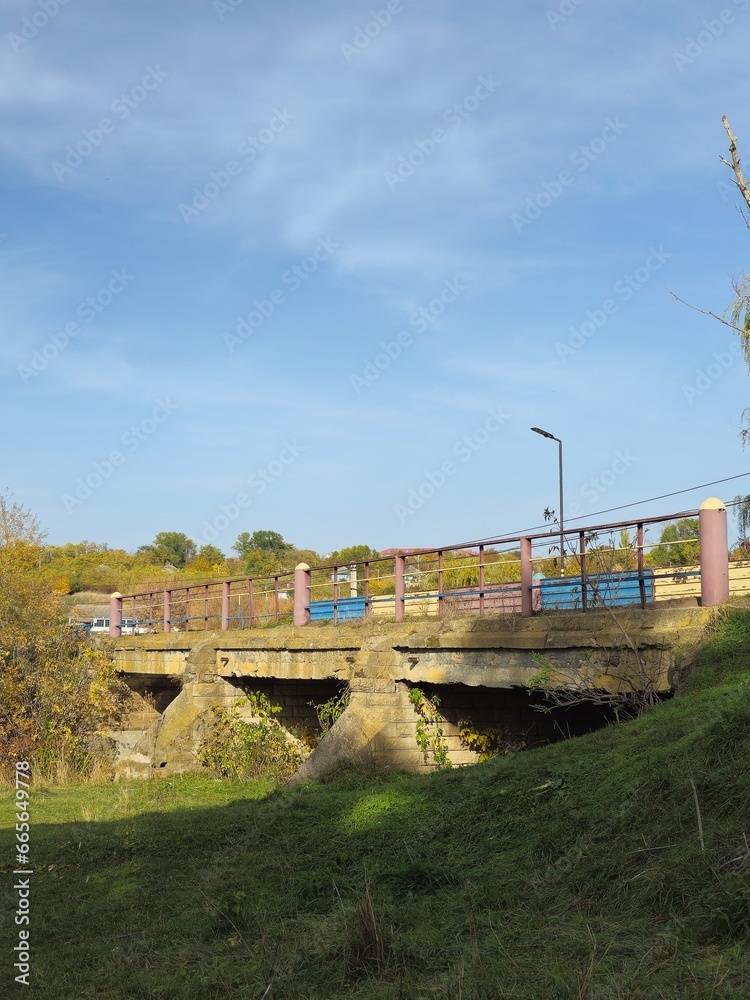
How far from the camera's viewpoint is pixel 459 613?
12320mm

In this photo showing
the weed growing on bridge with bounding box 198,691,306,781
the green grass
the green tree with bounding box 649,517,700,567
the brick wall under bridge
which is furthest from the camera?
the weed growing on bridge with bounding box 198,691,306,781

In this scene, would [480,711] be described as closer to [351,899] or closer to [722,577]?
[722,577]

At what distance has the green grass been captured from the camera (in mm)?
4488

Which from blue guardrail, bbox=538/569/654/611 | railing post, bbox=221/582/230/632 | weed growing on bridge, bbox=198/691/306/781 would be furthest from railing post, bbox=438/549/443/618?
railing post, bbox=221/582/230/632

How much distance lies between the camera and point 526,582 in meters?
10.7

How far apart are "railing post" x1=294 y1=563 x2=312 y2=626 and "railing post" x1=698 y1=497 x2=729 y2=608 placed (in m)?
7.49

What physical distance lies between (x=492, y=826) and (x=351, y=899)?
1.24m

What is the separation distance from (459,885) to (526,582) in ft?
16.4

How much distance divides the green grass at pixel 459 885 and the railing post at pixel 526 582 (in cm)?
207

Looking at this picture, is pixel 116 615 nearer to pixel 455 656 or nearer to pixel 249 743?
pixel 249 743

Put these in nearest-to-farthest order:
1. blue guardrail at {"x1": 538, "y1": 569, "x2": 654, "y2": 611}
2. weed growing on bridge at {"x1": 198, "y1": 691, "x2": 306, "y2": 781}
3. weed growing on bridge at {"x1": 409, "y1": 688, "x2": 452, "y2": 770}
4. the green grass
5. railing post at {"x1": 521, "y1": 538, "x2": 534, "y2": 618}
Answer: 1. the green grass
2. blue guardrail at {"x1": 538, "y1": 569, "x2": 654, "y2": 611}
3. railing post at {"x1": 521, "y1": 538, "x2": 534, "y2": 618}
4. weed growing on bridge at {"x1": 409, "y1": 688, "x2": 452, "y2": 770}
5. weed growing on bridge at {"x1": 198, "y1": 691, "x2": 306, "y2": 781}

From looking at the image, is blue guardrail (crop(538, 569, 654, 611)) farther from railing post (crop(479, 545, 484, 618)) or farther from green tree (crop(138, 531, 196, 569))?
green tree (crop(138, 531, 196, 569))

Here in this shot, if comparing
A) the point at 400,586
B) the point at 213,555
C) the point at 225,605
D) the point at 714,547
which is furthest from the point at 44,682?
the point at 213,555

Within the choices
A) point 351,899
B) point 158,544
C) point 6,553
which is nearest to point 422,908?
point 351,899
